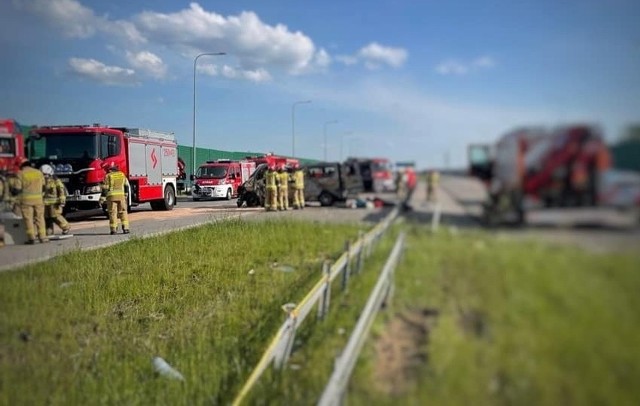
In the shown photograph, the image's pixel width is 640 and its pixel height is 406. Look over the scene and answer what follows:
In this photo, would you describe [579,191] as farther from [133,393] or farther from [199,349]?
[199,349]

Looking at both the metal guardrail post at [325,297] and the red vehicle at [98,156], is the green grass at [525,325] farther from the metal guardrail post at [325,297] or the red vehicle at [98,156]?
the metal guardrail post at [325,297]

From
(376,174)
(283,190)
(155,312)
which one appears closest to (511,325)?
(376,174)

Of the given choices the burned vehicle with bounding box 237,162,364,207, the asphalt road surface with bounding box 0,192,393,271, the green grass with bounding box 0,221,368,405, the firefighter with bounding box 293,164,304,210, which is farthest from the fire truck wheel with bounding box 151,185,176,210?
the firefighter with bounding box 293,164,304,210

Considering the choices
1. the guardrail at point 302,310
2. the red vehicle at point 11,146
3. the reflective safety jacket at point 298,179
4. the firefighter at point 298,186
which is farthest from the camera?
the reflective safety jacket at point 298,179

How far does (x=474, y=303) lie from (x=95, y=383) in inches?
109

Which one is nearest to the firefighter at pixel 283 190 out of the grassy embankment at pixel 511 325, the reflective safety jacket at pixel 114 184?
the reflective safety jacket at pixel 114 184

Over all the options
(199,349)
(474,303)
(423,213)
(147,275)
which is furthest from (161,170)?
(474,303)

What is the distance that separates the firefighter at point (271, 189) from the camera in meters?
4.44

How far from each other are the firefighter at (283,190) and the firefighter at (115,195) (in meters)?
1.25

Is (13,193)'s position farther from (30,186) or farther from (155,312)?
(155,312)

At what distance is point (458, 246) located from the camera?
4.76ft

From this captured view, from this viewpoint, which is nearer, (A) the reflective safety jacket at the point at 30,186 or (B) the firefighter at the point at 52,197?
(A) the reflective safety jacket at the point at 30,186

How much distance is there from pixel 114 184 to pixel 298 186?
148cm

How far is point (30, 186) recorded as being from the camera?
8.70 ft
